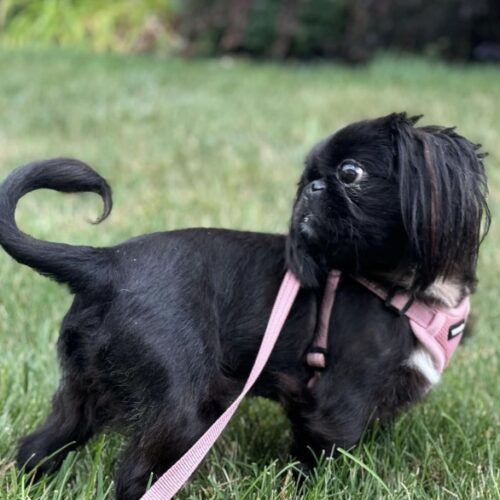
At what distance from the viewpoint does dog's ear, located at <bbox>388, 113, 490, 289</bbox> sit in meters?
1.85

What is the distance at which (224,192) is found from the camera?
498 centimetres

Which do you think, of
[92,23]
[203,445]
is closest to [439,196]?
[203,445]

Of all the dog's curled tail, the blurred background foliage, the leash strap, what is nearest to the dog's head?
the leash strap

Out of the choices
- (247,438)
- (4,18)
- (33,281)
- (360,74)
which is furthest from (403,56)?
(247,438)

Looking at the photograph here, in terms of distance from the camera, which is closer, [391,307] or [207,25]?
[391,307]

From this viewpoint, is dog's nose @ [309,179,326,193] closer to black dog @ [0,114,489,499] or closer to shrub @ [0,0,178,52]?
black dog @ [0,114,489,499]

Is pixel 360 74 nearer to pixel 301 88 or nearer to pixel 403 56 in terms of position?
pixel 301 88

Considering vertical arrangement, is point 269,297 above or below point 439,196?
below

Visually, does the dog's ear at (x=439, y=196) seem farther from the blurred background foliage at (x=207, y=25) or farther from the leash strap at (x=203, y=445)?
the blurred background foliage at (x=207, y=25)

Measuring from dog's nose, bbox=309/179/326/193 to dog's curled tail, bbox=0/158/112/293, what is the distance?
1.63 feet

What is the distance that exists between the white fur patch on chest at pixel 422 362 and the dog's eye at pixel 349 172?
0.46 meters

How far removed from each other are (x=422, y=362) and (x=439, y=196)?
461 millimetres

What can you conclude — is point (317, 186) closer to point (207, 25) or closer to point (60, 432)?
point (60, 432)

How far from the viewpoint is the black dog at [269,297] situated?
1876 mm
